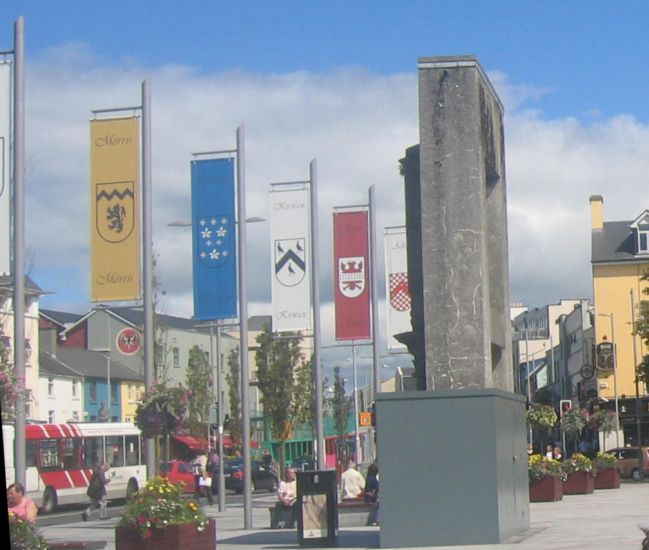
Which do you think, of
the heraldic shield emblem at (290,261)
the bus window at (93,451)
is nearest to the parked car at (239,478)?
the bus window at (93,451)

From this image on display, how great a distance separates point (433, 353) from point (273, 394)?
50547mm

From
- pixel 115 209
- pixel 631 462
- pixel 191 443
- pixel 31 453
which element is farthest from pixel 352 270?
pixel 191 443

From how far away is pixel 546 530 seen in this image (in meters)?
25.2

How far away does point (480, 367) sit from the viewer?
2217cm

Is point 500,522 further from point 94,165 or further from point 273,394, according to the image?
point 273,394

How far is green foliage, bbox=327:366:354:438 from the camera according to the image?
3509 inches

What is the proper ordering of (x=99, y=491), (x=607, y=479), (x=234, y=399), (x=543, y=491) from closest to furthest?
(x=543, y=491), (x=99, y=491), (x=607, y=479), (x=234, y=399)

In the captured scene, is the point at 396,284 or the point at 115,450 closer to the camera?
the point at 396,284

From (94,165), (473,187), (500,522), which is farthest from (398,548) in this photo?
(94,165)

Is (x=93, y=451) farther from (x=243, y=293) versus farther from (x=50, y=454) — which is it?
(x=243, y=293)

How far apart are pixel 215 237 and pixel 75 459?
1067 inches

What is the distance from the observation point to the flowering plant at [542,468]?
39.2 meters

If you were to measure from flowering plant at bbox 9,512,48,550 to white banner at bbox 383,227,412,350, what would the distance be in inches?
872

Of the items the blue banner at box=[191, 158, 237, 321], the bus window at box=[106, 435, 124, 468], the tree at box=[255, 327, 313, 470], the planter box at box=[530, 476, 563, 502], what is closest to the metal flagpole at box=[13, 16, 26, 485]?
the blue banner at box=[191, 158, 237, 321]
